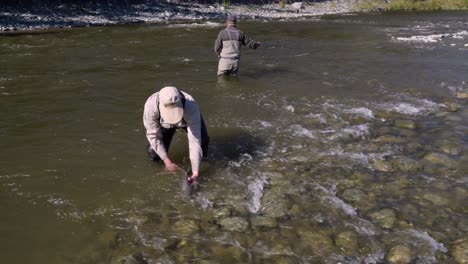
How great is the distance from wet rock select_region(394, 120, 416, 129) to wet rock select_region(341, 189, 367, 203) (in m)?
2.87

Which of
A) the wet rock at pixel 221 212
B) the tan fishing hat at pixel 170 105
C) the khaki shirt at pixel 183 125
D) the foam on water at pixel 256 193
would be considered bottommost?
the wet rock at pixel 221 212

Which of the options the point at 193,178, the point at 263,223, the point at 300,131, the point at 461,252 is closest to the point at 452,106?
the point at 300,131

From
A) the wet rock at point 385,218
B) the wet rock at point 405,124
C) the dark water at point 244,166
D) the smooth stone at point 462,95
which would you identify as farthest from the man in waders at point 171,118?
the smooth stone at point 462,95

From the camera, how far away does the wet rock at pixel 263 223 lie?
4.89m

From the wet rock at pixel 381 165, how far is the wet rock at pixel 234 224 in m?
2.45

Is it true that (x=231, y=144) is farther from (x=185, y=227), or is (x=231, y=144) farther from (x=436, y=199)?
(x=436, y=199)

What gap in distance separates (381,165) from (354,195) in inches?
42.7

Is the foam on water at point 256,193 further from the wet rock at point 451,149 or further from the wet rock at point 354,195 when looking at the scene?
the wet rock at point 451,149

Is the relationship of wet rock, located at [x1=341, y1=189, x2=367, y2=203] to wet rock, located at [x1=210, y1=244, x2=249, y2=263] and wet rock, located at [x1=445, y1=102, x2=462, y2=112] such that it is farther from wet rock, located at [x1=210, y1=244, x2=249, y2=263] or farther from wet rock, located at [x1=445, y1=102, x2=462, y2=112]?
wet rock, located at [x1=445, y1=102, x2=462, y2=112]

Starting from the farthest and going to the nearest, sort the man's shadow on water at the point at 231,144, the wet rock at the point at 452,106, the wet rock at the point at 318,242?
the wet rock at the point at 452,106
the man's shadow on water at the point at 231,144
the wet rock at the point at 318,242

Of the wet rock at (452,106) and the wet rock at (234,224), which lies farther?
the wet rock at (452,106)

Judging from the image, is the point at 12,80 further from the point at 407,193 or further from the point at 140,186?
the point at 407,193

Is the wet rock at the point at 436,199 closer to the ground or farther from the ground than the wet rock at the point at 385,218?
farther from the ground

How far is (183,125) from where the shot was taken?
18.0 ft
